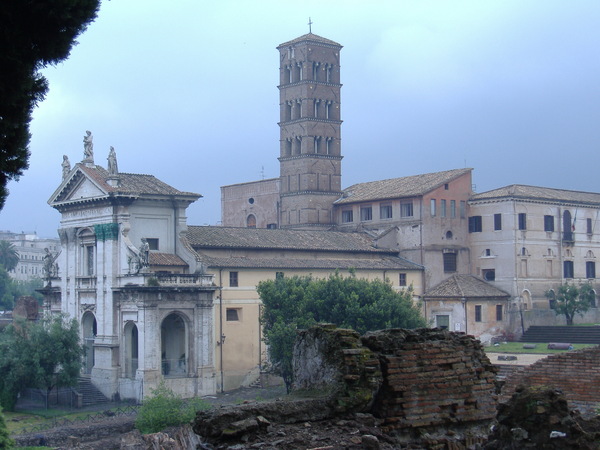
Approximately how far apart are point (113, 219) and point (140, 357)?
→ 314 inches

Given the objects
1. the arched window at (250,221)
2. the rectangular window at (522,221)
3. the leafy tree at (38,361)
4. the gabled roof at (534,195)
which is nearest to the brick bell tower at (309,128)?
the arched window at (250,221)

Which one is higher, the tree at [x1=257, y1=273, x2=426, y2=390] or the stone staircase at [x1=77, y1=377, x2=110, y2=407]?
the tree at [x1=257, y1=273, x2=426, y2=390]

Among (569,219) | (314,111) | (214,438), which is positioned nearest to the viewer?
(214,438)

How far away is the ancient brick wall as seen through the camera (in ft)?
77.2

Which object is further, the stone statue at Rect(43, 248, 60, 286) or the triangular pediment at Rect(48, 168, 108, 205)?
the stone statue at Rect(43, 248, 60, 286)

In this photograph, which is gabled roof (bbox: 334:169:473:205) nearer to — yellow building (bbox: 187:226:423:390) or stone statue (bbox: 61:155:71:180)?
yellow building (bbox: 187:226:423:390)

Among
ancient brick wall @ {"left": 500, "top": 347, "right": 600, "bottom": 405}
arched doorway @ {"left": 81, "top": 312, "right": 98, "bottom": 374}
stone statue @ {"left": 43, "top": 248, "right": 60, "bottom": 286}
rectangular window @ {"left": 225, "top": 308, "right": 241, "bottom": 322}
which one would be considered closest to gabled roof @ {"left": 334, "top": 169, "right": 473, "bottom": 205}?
rectangular window @ {"left": 225, "top": 308, "right": 241, "bottom": 322}

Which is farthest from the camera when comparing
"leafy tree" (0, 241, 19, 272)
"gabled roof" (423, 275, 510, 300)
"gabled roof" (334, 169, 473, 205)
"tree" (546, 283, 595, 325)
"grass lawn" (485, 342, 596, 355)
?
"leafy tree" (0, 241, 19, 272)

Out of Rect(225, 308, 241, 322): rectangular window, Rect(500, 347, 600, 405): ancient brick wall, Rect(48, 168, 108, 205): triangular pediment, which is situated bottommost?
Rect(500, 347, 600, 405): ancient brick wall

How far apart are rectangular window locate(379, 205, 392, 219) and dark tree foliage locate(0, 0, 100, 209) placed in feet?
168

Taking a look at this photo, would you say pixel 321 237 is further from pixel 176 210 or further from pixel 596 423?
pixel 596 423

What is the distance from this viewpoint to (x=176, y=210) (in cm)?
5300

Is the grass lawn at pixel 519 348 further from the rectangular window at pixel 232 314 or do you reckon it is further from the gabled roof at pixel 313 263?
the rectangular window at pixel 232 314

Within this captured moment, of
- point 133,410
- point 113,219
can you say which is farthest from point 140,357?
point 113,219
